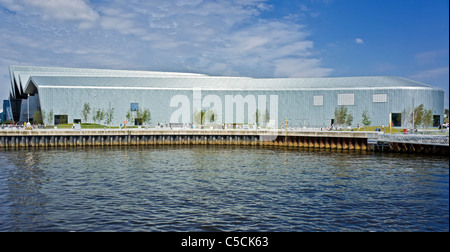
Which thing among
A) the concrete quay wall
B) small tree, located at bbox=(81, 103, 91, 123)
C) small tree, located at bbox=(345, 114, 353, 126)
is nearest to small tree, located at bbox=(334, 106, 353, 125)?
small tree, located at bbox=(345, 114, 353, 126)

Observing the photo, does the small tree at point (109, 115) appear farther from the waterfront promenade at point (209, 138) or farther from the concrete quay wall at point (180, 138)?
the concrete quay wall at point (180, 138)

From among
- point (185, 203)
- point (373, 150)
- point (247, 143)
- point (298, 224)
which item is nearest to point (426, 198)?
point (298, 224)

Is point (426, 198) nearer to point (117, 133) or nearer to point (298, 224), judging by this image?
point (298, 224)

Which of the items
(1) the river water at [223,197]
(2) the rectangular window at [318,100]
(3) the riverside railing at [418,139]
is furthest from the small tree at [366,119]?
(1) the river water at [223,197]

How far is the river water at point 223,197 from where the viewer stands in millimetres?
18766

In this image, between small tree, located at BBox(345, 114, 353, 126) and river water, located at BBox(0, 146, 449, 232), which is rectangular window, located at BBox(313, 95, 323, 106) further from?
river water, located at BBox(0, 146, 449, 232)

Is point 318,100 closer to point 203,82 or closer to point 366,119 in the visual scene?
point 366,119

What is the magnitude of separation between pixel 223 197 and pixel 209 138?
153 feet

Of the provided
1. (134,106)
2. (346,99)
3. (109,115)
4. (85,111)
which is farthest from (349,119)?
(85,111)

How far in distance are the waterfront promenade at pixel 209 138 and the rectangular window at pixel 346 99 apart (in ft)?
126

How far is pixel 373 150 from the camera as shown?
55312 mm

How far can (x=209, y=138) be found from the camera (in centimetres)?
7069

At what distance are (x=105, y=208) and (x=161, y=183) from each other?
25.7 feet
